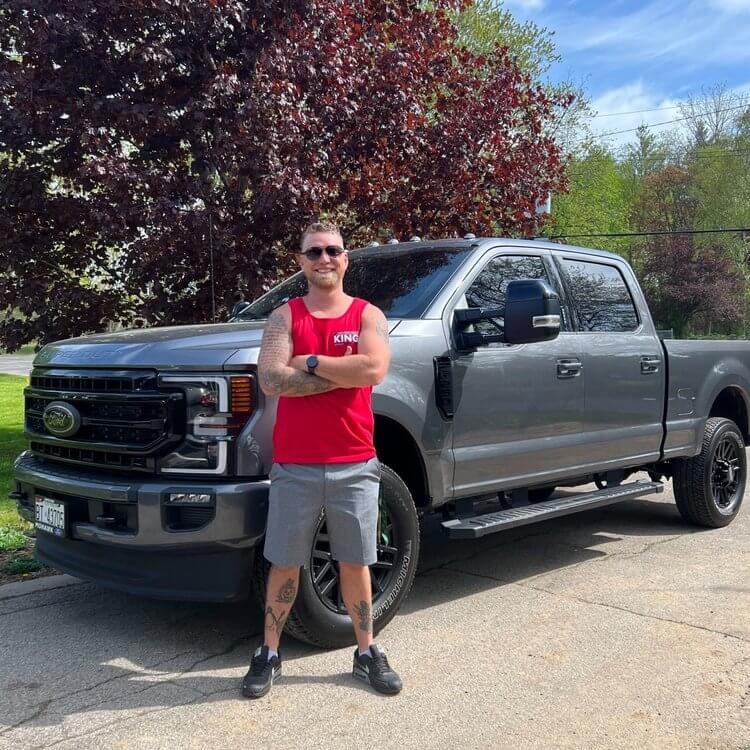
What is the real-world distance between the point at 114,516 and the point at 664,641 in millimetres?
2705

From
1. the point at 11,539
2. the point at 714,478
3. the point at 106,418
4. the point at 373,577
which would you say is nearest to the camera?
the point at 106,418

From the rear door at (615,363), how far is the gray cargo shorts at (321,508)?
232cm

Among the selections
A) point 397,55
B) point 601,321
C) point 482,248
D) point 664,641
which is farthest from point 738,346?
point 397,55

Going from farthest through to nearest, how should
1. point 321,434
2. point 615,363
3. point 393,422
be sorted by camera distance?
point 615,363, point 393,422, point 321,434

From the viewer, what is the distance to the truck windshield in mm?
4875

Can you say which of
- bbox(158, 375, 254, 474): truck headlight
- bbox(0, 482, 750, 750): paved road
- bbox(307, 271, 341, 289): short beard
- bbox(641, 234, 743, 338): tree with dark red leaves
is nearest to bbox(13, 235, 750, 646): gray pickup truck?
bbox(158, 375, 254, 474): truck headlight

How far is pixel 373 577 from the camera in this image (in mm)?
4262

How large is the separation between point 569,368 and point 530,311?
103cm

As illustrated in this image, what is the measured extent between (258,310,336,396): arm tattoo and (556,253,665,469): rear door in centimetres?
256

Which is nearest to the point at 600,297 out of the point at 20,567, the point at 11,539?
the point at 20,567

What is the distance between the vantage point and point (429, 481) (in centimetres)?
453

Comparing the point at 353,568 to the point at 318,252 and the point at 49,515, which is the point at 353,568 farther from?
the point at 49,515

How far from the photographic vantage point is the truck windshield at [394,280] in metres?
4.88

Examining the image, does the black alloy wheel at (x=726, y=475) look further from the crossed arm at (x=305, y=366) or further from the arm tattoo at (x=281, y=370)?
the arm tattoo at (x=281, y=370)
